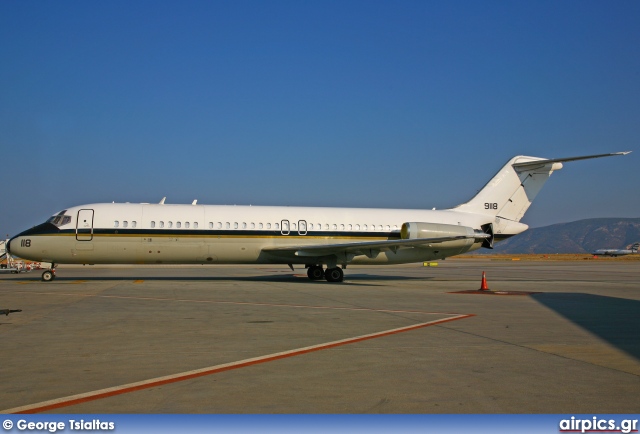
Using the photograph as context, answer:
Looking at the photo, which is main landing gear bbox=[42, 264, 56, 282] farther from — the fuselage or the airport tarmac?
the airport tarmac

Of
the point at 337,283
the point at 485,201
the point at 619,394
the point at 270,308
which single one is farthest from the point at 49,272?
the point at 619,394

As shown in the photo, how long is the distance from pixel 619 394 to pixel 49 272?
24.8 metres

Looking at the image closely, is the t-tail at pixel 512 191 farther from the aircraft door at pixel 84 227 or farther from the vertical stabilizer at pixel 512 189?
the aircraft door at pixel 84 227

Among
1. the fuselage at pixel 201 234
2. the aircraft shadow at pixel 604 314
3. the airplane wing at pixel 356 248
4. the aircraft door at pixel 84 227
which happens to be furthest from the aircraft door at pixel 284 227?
the aircraft shadow at pixel 604 314

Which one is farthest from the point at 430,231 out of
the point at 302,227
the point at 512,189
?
the point at 512,189

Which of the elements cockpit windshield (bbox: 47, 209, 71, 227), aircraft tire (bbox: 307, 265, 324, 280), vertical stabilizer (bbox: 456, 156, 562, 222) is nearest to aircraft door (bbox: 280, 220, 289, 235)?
aircraft tire (bbox: 307, 265, 324, 280)

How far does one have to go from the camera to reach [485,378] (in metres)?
7.58

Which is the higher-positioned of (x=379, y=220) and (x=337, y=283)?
(x=379, y=220)

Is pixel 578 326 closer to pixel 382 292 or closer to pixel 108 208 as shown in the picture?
pixel 382 292

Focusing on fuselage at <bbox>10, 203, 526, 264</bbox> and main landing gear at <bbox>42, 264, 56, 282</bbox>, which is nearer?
fuselage at <bbox>10, 203, 526, 264</bbox>

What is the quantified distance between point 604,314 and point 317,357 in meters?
9.30

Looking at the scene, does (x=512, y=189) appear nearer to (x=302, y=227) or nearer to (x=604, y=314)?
(x=302, y=227)

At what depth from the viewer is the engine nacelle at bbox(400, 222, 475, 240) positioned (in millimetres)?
27872

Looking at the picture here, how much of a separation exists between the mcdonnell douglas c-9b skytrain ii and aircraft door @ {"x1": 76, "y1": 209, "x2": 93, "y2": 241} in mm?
40
